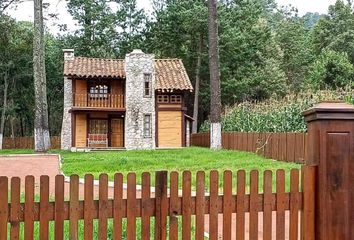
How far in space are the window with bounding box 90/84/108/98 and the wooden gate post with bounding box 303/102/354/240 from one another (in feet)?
92.5

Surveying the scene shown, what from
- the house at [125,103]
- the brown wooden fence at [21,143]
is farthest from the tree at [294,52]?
the brown wooden fence at [21,143]

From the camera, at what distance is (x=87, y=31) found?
4178cm

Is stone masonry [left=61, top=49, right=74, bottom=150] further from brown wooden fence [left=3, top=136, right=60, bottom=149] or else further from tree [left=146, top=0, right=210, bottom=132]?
tree [left=146, top=0, right=210, bottom=132]

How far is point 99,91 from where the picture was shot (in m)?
32.1

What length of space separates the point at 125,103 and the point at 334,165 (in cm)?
2729

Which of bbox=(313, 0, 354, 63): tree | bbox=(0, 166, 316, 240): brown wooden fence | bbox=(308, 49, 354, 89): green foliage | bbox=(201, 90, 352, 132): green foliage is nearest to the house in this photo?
bbox=(201, 90, 352, 132): green foliage

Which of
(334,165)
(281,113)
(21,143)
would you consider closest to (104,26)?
(21,143)

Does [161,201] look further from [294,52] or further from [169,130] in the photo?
[294,52]

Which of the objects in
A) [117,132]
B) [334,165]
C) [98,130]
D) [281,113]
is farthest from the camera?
[117,132]

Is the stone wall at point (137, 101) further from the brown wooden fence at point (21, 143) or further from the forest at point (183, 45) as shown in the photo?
the brown wooden fence at point (21, 143)

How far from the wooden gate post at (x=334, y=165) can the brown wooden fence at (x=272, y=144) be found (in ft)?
37.3

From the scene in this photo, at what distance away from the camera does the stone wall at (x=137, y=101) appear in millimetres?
30000

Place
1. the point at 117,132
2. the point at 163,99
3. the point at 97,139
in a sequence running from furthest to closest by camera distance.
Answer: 1. the point at 117,132
2. the point at 97,139
3. the point at 163,99

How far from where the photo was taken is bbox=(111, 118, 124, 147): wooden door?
32.4 meters
